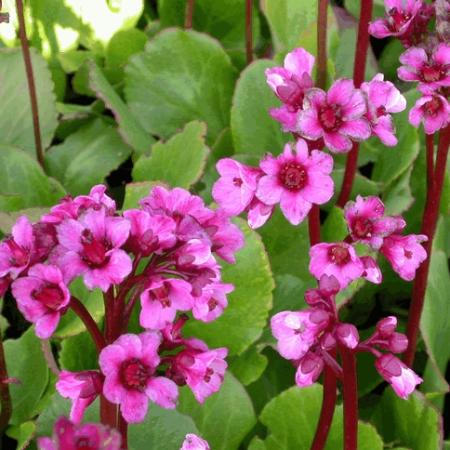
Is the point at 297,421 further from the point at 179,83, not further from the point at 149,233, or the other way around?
the point at 179,83

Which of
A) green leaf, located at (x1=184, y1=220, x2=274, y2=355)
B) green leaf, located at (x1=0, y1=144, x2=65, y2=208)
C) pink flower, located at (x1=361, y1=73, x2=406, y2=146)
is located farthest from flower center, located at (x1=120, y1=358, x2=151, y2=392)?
green leaf, located at (x1=0, y1=144, x2=65, y2=208)

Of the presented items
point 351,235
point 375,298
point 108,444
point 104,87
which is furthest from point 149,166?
point 108,444

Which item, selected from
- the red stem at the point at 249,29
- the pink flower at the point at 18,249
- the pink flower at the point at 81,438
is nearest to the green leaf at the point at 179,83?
the red stem at the point at 249,29

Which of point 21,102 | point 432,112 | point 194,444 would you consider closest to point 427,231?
point 432,112

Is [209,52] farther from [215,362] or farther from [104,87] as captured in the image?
[215,362]

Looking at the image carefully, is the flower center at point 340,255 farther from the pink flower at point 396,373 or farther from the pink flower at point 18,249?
the pink flower at point 18,249
